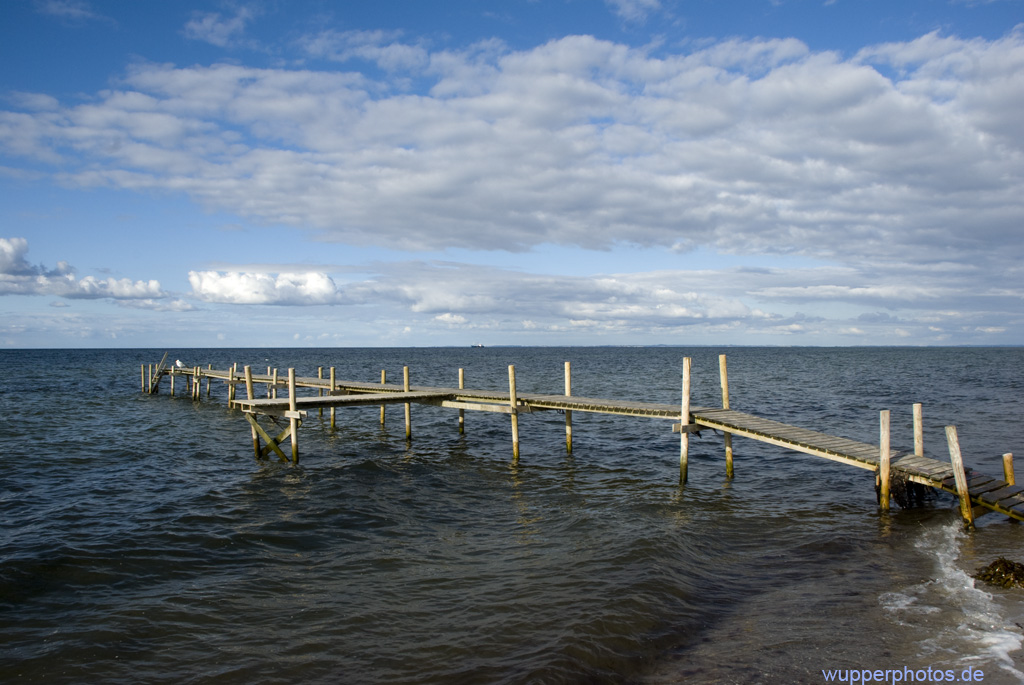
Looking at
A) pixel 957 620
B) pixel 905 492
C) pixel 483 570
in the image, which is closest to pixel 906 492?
pixel 905 492

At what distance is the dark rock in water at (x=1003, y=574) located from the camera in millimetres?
8742

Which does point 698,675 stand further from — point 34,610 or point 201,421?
point 201,421

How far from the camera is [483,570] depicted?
9.88m

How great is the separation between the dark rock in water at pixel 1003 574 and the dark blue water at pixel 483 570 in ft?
0.76

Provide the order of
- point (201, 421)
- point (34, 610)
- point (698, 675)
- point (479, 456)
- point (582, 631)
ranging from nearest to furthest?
point (698, 675) → point (582, 631) → point (34, 610) → point (479, 456) → point (201, 421)

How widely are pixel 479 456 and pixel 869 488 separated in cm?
1152

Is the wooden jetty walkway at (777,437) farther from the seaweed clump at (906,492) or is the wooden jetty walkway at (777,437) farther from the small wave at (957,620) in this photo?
the small wave at (957,620)

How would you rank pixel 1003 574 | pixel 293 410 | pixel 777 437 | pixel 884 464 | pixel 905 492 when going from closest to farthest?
pixel 1003 574 → pixel 884 464 → pixel 905 492 → pixel 777 437 → pixel 293 410

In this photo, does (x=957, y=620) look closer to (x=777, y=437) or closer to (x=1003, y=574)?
(x=1003, y=574)

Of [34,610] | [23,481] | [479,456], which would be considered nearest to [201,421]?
[23,481]

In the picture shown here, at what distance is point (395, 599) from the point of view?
8.78 meters

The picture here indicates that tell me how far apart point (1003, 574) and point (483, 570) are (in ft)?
25.5

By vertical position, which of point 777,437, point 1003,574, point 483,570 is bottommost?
point 483,570

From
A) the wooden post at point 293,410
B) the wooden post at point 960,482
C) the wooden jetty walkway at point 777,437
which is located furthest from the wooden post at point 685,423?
the wooden post at point 293,410
